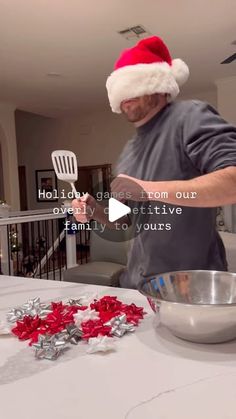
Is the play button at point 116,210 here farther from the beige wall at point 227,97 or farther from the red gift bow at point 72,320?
the beige wall at point 227,97

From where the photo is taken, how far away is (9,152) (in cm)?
486

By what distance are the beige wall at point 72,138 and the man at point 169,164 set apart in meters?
3.85

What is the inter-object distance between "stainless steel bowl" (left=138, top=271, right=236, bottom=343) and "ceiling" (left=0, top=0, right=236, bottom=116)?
6.69 feet

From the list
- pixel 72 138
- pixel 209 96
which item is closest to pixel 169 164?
pixel 209 96

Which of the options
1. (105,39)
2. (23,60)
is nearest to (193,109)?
(105,39)

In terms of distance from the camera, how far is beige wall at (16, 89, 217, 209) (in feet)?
17.5

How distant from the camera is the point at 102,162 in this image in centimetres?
550

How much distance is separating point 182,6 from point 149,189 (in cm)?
202

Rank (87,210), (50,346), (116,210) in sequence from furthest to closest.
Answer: (116,210), (87,210), (50,346)

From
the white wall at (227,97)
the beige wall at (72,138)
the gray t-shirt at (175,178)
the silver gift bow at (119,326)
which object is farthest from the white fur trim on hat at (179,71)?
the beige wall at (72,138)

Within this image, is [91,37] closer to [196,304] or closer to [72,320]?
[72,320]

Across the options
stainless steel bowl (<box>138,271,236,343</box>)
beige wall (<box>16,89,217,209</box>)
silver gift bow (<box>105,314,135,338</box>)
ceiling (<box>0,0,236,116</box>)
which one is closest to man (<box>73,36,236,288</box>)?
stainless steel bowl (<box>138,271,236,343</box>)

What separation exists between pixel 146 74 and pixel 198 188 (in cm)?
43

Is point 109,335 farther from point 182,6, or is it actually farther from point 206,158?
point 182,6
